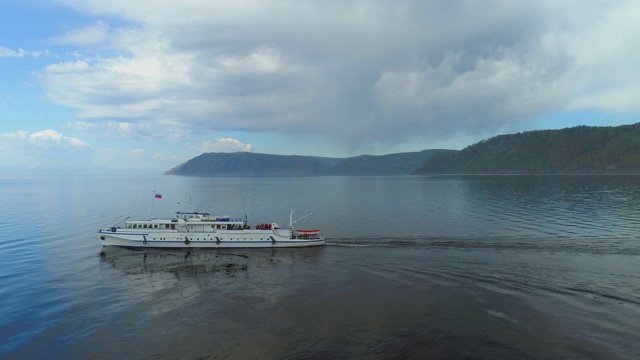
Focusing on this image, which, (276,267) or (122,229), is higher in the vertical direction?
(122,229)

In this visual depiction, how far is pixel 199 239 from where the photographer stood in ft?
264

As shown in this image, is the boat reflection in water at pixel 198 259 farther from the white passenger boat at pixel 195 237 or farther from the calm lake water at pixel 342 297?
the white passenger boat at pixel 195 237

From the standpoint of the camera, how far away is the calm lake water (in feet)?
117

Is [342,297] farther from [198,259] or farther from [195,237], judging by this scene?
[195,237]

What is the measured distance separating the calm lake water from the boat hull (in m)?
2.59

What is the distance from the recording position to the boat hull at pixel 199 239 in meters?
80.1

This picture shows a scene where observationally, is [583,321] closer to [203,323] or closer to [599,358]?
[599,358]

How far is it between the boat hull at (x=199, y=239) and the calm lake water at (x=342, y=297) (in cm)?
259

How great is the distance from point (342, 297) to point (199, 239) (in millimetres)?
44184

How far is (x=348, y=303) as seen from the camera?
46062 mm

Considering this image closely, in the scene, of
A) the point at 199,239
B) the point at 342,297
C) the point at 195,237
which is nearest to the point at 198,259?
the point at 199,239

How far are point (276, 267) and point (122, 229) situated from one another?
4003cm

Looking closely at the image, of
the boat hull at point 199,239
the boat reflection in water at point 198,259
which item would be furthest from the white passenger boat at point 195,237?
the boat reflection in water at point 198,259

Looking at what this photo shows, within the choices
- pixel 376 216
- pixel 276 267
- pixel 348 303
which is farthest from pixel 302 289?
pixel 376 216
